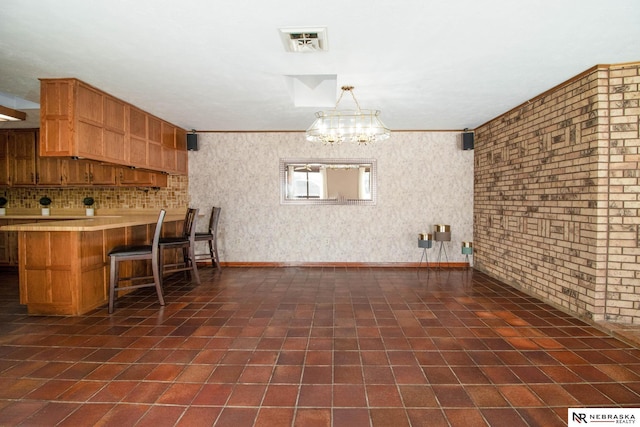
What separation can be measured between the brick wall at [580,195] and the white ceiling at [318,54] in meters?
0.30

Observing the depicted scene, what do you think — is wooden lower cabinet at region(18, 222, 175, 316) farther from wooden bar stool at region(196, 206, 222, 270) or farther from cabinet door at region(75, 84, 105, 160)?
wooden bar stool at region(196, 206, 222, 270)

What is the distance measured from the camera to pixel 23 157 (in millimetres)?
5566

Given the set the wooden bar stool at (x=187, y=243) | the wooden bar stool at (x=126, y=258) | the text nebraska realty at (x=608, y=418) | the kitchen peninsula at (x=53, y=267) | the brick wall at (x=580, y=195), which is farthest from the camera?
the wooden bar stool at (x=187, y=243)

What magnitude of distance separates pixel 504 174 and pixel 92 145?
213 inches

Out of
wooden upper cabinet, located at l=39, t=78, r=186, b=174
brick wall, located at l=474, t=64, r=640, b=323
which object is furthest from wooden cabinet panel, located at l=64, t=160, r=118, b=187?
brick wall, located at l=474, t=64, r=640, b=323

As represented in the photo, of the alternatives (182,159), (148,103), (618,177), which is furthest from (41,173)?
(618,177)

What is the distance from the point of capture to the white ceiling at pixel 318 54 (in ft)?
7.14

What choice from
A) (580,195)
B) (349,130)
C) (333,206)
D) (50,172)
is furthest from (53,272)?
(580,195)

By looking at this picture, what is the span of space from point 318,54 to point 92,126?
2737mm

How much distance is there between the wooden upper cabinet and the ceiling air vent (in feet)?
8.11

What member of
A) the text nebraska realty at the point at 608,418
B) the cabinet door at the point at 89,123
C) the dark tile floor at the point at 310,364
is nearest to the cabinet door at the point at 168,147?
the cabinet door at the point at 89,123

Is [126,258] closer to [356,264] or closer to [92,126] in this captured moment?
[92,126]

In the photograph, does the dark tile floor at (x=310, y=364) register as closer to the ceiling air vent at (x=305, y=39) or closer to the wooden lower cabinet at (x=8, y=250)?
the wooden lower cabinet at (x=8, y=250)

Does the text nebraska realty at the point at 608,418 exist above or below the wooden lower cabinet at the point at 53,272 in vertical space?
below
